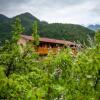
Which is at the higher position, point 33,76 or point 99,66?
point 99,66

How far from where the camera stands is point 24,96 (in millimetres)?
8633

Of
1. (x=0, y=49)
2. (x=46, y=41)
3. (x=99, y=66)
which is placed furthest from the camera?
(x=46, y=41)

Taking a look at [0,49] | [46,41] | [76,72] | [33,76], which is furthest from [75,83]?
[46,41]

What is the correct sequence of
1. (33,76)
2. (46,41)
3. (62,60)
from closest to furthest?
(62,60) < (33,76) < (46,41)

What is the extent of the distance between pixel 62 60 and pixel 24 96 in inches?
78.4

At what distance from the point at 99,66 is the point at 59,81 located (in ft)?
6.57

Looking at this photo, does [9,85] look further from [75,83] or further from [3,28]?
[3,28]

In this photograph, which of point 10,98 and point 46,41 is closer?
point 10,98

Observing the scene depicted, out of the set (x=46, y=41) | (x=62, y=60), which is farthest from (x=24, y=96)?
(x=46, y=41)

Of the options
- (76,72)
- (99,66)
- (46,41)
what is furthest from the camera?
(46,41)

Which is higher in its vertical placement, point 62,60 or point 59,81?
point 62,60

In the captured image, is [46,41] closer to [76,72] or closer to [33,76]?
[33,76]

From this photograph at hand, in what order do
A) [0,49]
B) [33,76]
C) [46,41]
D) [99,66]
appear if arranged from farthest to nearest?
[46,41]
[0,49]
[33,76]
[99,66]

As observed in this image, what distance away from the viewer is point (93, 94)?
28.1 ft
